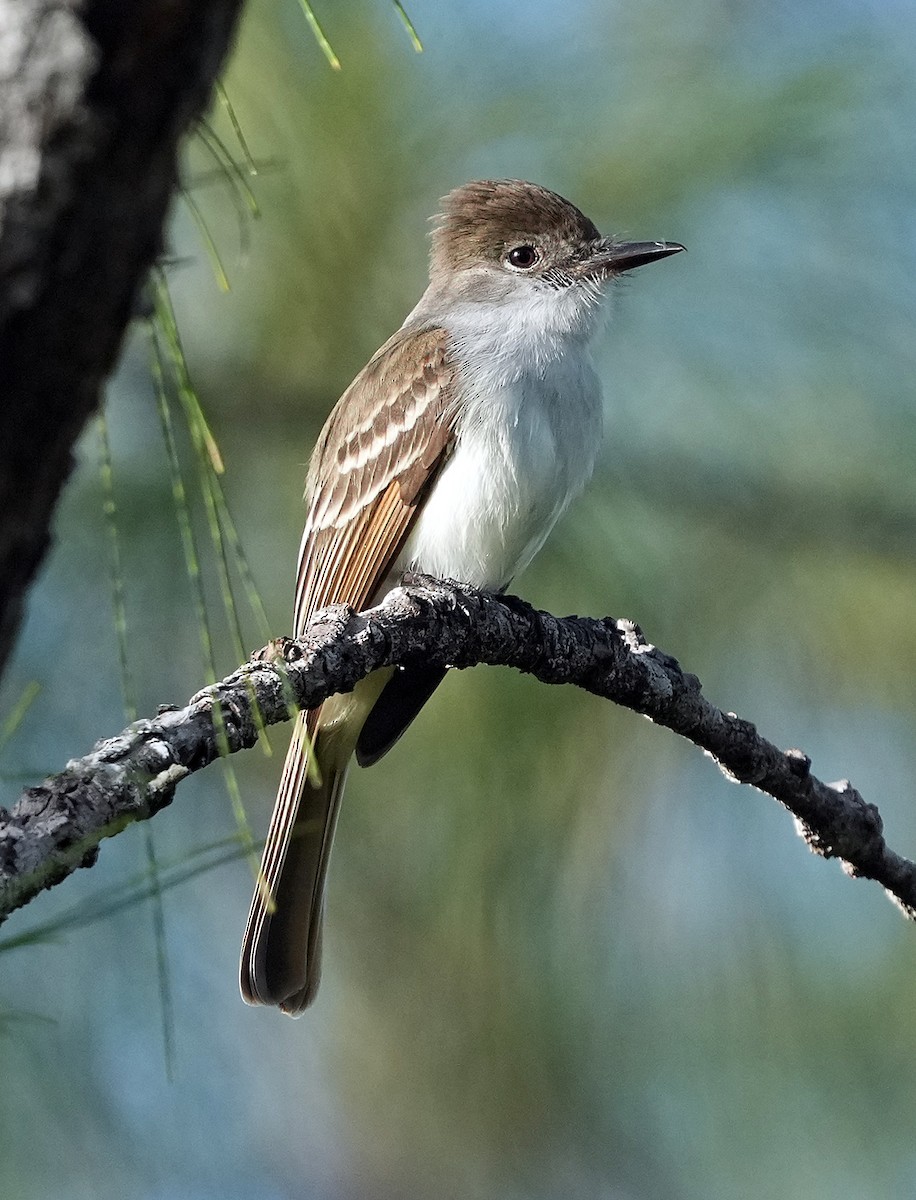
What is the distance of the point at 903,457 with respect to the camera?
13.4 feet

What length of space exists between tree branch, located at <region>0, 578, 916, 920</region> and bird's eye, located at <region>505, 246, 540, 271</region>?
1.43m

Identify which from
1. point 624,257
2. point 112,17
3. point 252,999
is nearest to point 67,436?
point 112,17

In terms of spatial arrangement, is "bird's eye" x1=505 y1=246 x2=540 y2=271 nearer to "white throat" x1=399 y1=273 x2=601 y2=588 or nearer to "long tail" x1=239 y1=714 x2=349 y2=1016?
"white throat" x1=399 y1=273 x2=601 y2=588

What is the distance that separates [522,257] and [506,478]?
1.02 metres

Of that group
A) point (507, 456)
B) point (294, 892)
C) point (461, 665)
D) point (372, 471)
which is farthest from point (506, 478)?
point (294, 892)

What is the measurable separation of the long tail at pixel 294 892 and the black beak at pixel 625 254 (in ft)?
4.99

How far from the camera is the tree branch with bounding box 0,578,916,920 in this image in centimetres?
170

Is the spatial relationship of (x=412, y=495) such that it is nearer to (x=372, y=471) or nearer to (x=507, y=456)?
(x=372, y=471)

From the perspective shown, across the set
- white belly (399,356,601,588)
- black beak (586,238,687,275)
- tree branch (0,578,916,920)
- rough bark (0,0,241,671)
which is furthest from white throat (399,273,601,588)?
rough bark (0,0,241,671)

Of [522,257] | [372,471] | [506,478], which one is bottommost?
[506,478]

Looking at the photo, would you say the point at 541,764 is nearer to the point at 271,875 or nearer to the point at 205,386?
the point at 271,875

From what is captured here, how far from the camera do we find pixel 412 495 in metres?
3.67

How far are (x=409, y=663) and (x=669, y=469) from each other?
1514 mm

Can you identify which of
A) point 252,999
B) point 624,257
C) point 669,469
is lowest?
point 252,999
